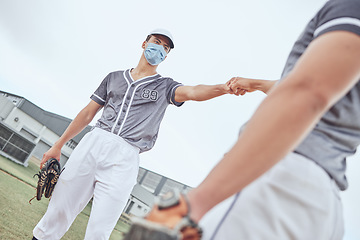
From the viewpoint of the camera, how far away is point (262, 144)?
701 mm

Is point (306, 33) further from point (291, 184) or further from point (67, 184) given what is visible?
point (67, 184)

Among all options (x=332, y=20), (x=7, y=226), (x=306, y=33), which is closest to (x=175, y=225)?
(x=332, y=20)

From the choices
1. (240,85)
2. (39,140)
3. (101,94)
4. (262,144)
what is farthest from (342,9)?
(39,140)

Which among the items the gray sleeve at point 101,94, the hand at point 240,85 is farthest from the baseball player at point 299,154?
the gray sleeve at point 101,94

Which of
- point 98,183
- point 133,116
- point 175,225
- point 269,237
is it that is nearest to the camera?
point 175,225

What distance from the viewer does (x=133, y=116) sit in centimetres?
315

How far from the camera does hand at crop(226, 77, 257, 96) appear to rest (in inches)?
95.1

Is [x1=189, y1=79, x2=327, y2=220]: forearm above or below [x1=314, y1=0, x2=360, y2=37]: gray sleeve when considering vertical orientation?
below

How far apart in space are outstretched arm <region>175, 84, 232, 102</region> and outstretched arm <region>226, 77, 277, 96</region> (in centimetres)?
10

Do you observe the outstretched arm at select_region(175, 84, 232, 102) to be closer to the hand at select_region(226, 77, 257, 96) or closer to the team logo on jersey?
the hand at select_region(226, 77, 257, 96)

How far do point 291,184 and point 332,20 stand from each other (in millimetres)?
535

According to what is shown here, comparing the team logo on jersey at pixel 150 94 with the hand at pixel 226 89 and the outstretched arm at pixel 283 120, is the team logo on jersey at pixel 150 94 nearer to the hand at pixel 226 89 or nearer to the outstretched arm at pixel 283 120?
the hand at pixel 226 89

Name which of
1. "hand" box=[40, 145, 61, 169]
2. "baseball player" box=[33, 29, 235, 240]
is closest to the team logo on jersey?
"baseball player" box=[33, 29, 235, 240]

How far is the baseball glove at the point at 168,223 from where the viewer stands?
640mm
